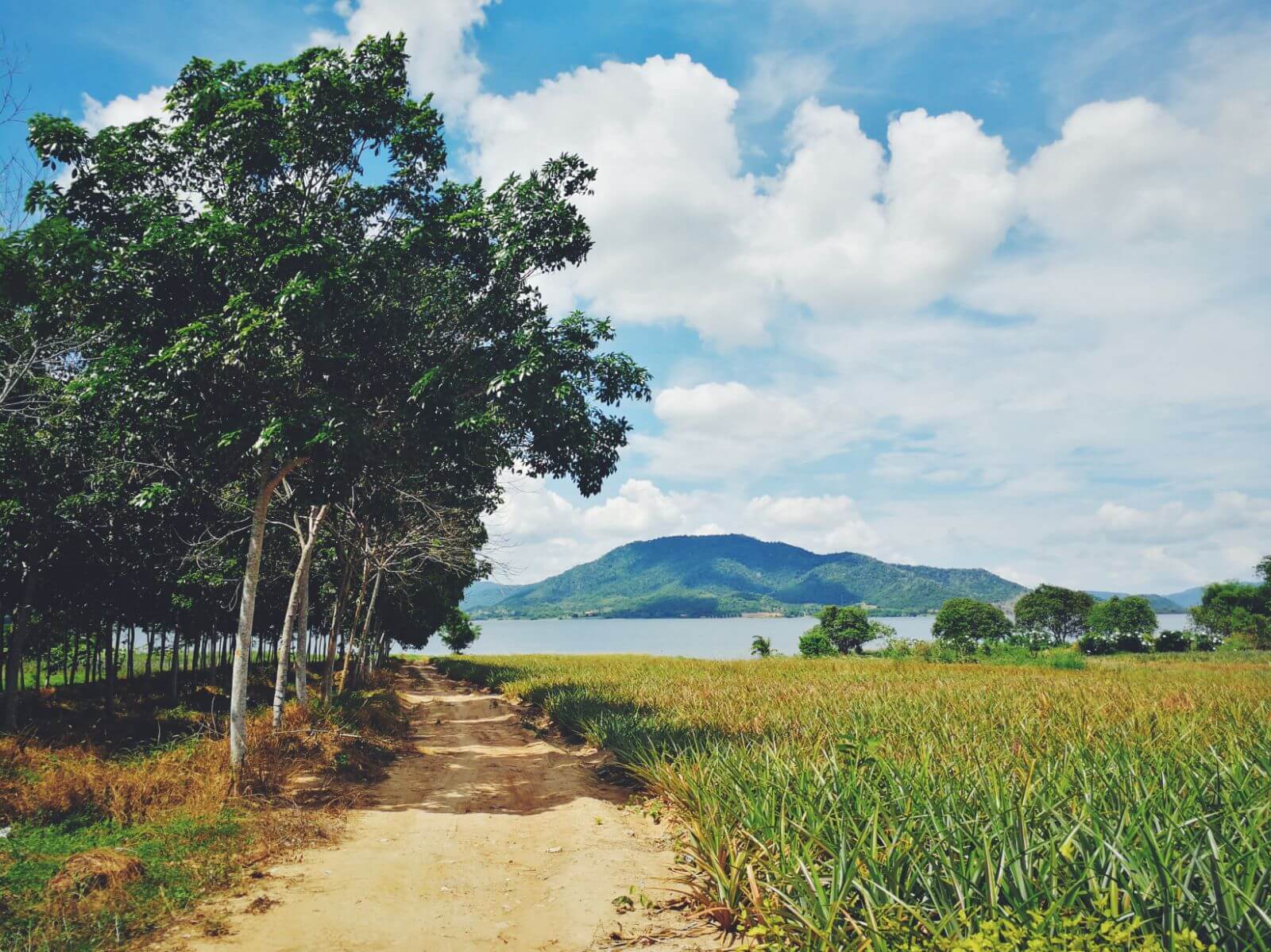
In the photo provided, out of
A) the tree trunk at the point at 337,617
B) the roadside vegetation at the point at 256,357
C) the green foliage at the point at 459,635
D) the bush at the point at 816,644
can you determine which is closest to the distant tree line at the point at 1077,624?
the bush at the point at 816,644

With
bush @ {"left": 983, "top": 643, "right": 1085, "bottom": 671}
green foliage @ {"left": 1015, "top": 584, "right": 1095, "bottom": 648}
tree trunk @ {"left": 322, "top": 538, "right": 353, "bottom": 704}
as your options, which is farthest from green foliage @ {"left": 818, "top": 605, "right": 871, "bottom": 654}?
green foliage @ {"left": 1015, "top": 584, "right": 1095, "bottom": 648}

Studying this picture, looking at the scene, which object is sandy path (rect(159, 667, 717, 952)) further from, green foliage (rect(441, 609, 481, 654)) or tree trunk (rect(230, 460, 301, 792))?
green foliage (rect(441, 609, 481, 654))

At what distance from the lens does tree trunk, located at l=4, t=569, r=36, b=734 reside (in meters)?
14.8

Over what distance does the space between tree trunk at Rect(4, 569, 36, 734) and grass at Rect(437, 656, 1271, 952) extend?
14.1 metres

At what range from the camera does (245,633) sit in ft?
31.7

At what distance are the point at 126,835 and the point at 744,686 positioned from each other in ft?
51.2

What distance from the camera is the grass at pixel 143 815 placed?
548 cm

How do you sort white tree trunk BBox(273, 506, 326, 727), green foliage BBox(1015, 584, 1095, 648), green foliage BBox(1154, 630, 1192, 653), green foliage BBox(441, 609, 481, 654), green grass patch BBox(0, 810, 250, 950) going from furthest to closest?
green foliage BBox(1015, 584, 1095, 648), green foliage BBox(441, 609, 481, 654), green foliage BBox(1154, 630, 1192, 653), white tree trunk BBox(273, 506, 326, 727), green grass patch BBox(0, 810, 250, 950)

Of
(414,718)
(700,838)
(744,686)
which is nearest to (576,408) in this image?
(700,838)

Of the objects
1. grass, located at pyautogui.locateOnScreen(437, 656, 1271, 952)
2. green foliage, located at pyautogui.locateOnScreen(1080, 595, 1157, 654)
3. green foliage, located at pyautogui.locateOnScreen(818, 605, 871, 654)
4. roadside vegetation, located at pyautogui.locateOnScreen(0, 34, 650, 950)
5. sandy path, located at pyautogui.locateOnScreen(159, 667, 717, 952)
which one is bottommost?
green foliage, located at pyautogui.locateOnScreen(1080, 595, 1157, 654)

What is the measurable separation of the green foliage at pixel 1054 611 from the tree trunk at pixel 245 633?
387ft

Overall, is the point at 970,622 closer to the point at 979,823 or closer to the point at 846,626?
the point at 846,626

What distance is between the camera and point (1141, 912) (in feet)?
Result: 12.0

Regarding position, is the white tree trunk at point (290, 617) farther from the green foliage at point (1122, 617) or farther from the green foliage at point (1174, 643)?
the green foliage at point (1122, 617)
